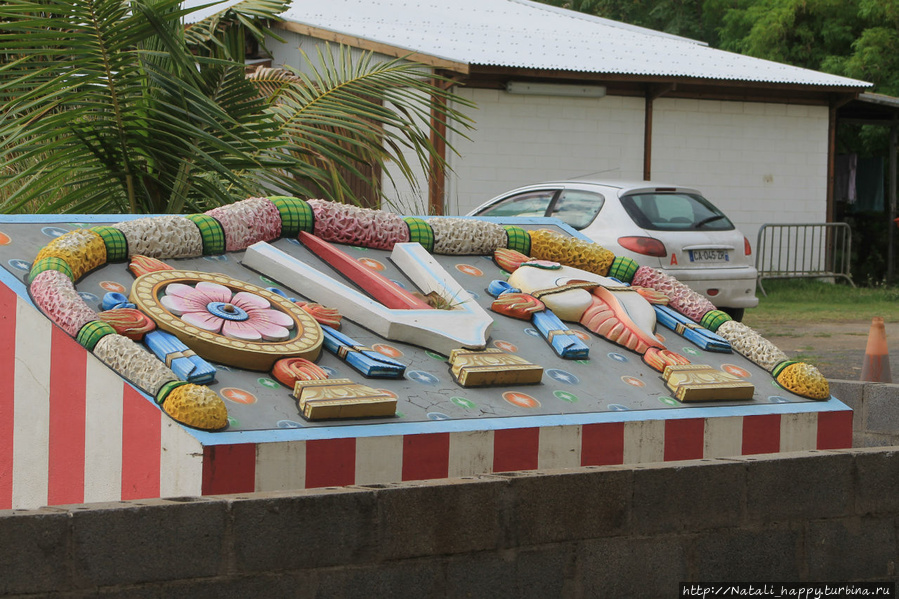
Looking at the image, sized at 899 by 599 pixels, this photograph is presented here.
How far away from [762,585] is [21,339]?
2399 mm

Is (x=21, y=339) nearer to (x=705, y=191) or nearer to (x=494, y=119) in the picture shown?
(x=494, y=119)

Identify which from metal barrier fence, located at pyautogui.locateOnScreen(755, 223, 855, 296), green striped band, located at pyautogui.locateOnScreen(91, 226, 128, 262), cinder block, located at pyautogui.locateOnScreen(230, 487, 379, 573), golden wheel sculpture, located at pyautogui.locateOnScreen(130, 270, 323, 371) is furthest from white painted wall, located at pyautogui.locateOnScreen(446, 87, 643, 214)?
cinder block, located at pyautogui.locateOnScreen(230, 487, 379, 573)

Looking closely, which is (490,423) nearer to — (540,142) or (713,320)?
(713,320)

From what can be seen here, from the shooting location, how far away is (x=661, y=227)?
11.3m

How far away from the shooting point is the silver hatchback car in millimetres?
11055

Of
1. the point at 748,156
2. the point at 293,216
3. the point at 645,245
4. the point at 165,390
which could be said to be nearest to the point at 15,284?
the point at 165,390

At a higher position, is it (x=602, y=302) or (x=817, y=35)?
(x=817, y=35)

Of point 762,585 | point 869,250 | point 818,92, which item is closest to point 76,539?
point 762,585

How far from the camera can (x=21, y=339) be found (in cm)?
377

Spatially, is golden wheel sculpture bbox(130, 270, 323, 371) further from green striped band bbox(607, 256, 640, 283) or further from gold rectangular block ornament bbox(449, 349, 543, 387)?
green striped band bbox(607, 256, 640, 283)

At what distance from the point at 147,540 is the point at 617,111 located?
604 inches

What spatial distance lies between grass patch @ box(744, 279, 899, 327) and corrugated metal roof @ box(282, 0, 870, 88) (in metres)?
3.05

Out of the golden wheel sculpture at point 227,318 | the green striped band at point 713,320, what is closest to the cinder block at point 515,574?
the golden wheel sculpture at point 227,318

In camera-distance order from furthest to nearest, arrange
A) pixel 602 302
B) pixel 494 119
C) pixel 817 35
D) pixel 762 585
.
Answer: pixel 817 35 → pixel 494 119 → pixel 602 302 → pixel 762 585
